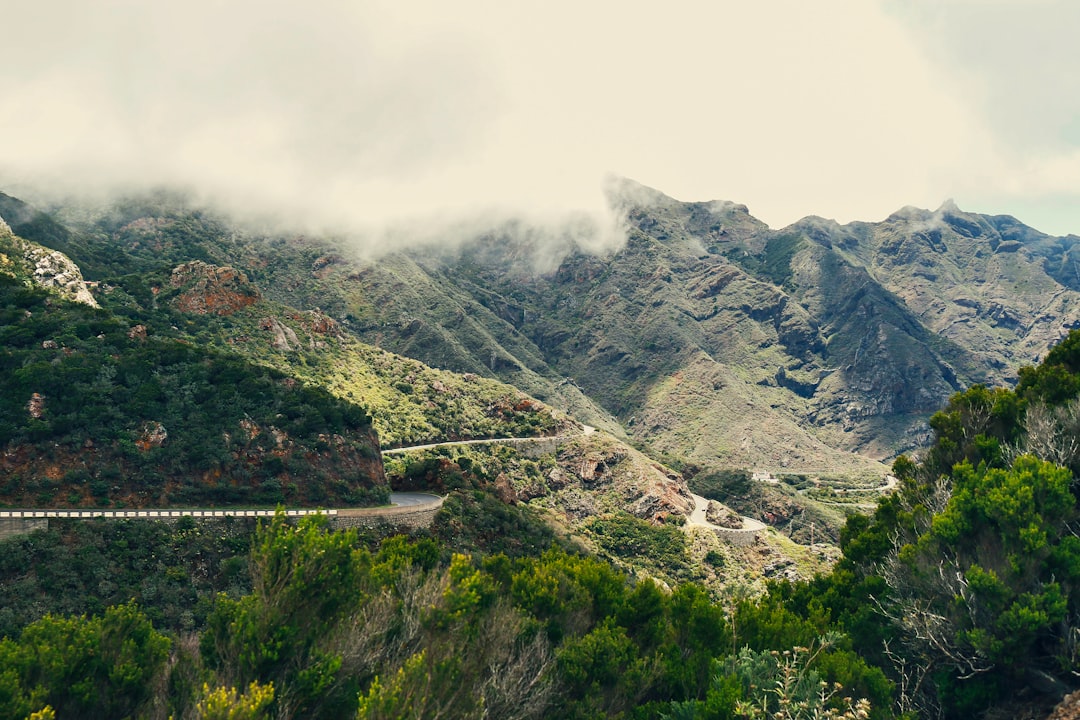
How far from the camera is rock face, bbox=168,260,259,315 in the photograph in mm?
85812

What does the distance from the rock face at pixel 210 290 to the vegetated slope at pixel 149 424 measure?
2600cm

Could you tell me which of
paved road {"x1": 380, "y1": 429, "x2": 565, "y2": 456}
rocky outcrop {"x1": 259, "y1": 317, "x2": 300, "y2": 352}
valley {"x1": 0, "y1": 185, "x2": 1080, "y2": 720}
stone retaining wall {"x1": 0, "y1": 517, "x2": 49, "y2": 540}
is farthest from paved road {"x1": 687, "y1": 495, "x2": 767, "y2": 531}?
stone retaining wall {"x1": 0, "y1": 517, "x2": 49, "y2": 540}

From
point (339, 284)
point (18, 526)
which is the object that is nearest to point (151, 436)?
point (18, 526)

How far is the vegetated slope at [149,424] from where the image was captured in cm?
4312

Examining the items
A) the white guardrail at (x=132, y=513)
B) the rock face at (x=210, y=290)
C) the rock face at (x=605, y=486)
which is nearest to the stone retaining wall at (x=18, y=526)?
the white guardrail at (x=132, y=513)

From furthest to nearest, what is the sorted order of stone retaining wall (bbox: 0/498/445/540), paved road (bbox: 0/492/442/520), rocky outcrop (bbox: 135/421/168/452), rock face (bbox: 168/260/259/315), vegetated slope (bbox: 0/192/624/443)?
1. vegetated slope (bbox: 0/192/624/443)
2. rock face (bbox: 168/260/259/315)
3. rocky outcrop (bbox: 135/421/168/452)
4. paved road (bbox: 0/492/442/520)
5. stone retaining wall (bbox: 0/498/445/540)

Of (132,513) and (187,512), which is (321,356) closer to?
(187,512)

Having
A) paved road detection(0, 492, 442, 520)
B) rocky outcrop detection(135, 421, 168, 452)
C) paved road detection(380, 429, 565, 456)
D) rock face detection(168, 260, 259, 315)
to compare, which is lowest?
paved road detection(380, 429, 565, 456)

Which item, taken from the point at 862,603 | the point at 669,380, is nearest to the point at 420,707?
the point at 862,603

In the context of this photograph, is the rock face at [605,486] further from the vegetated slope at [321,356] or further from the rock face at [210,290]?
the rock face at [210,290]

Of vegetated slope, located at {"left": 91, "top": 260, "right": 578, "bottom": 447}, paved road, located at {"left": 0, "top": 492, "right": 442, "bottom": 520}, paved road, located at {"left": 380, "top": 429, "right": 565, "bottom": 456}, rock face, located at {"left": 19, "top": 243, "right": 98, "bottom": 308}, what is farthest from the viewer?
paved road, located at {"left": 380, "top": 429, "right": 565, "bottom": 456}

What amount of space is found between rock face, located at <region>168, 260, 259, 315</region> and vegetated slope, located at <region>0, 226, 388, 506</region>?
26005 mm

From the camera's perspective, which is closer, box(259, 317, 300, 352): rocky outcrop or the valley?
the valley

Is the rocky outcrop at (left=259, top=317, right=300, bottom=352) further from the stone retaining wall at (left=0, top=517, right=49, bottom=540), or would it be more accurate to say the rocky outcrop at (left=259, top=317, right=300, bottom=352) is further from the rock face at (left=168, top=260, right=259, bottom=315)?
the stone retaining wall at (left=0, top=517, right=49, bottom=540)
